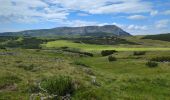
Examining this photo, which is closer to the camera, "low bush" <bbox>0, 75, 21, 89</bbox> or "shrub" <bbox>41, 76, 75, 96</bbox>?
"shrub" <bbox>41, 76, 75, 96</bbox>

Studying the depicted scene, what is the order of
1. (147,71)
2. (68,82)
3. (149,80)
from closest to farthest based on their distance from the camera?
1. (68,82)
2. (149,80)
3. (147,71)

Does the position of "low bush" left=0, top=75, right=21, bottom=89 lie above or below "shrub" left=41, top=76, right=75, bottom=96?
below

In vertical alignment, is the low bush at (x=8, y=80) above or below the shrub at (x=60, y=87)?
below

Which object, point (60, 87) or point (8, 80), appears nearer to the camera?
point (60, 87)

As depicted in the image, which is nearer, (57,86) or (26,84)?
(57,86)

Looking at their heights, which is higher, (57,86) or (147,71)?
(57,86)

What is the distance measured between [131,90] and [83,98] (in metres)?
6.19

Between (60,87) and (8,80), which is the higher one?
(60,87)

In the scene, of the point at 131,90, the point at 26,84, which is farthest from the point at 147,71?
the point at 26,84

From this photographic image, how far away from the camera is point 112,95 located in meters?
18.5

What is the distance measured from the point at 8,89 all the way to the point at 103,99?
25.9ft

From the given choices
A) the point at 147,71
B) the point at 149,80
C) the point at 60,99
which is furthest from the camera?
the point at 147,71

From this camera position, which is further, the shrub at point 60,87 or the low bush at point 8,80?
the low bush at point 8,80

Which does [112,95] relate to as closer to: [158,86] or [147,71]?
[158,86]
